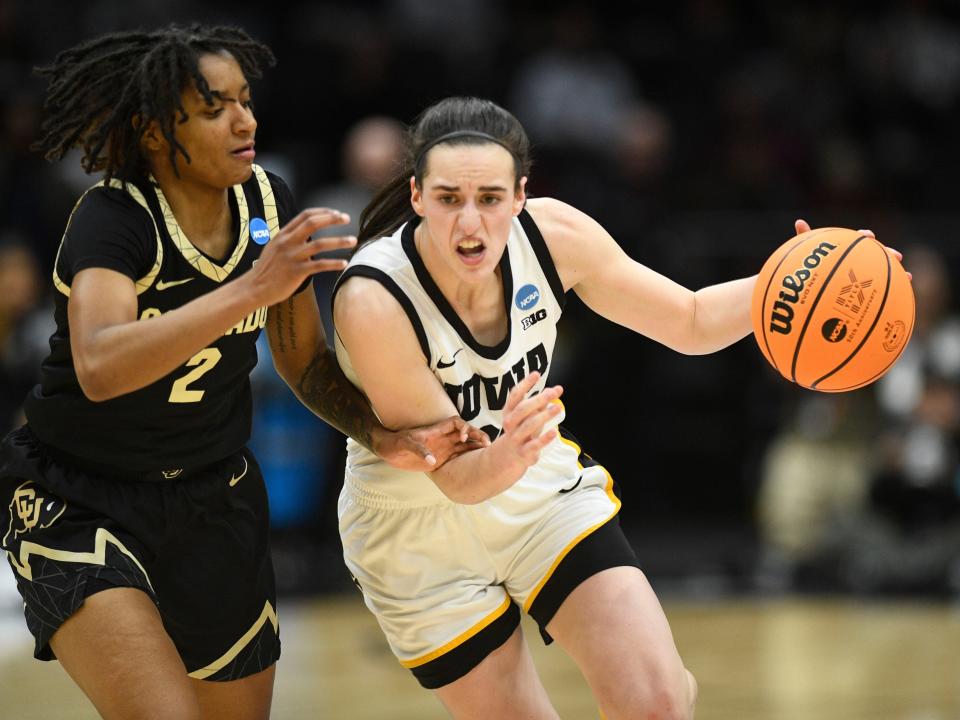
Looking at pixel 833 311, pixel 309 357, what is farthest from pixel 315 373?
pixel 833 311

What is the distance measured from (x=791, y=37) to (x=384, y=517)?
9.06 m

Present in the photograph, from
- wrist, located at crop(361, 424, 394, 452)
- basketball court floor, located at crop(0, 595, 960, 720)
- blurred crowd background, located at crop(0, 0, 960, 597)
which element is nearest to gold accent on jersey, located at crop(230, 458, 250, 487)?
wrist, located at crop(361, 424, 394, 452)

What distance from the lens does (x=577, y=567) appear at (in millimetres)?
3861

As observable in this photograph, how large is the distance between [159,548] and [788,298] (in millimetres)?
1813

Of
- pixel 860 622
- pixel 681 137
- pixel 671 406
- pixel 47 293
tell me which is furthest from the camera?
pixel 681 137

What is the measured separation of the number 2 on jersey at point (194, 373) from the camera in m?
3.72

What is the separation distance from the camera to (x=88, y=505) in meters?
3.68

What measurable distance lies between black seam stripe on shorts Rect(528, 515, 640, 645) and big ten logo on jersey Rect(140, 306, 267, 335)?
1033mm

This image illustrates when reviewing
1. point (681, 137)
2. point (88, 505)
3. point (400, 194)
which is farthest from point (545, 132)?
point (88, 505)

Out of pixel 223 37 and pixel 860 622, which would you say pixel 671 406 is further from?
pixel 223 37

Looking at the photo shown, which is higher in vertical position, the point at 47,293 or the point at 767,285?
the point at 767,285

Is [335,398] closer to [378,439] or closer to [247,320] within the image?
[378,439]

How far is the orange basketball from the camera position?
392 centimetres

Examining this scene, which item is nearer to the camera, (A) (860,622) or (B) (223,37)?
(B) (223,37)
